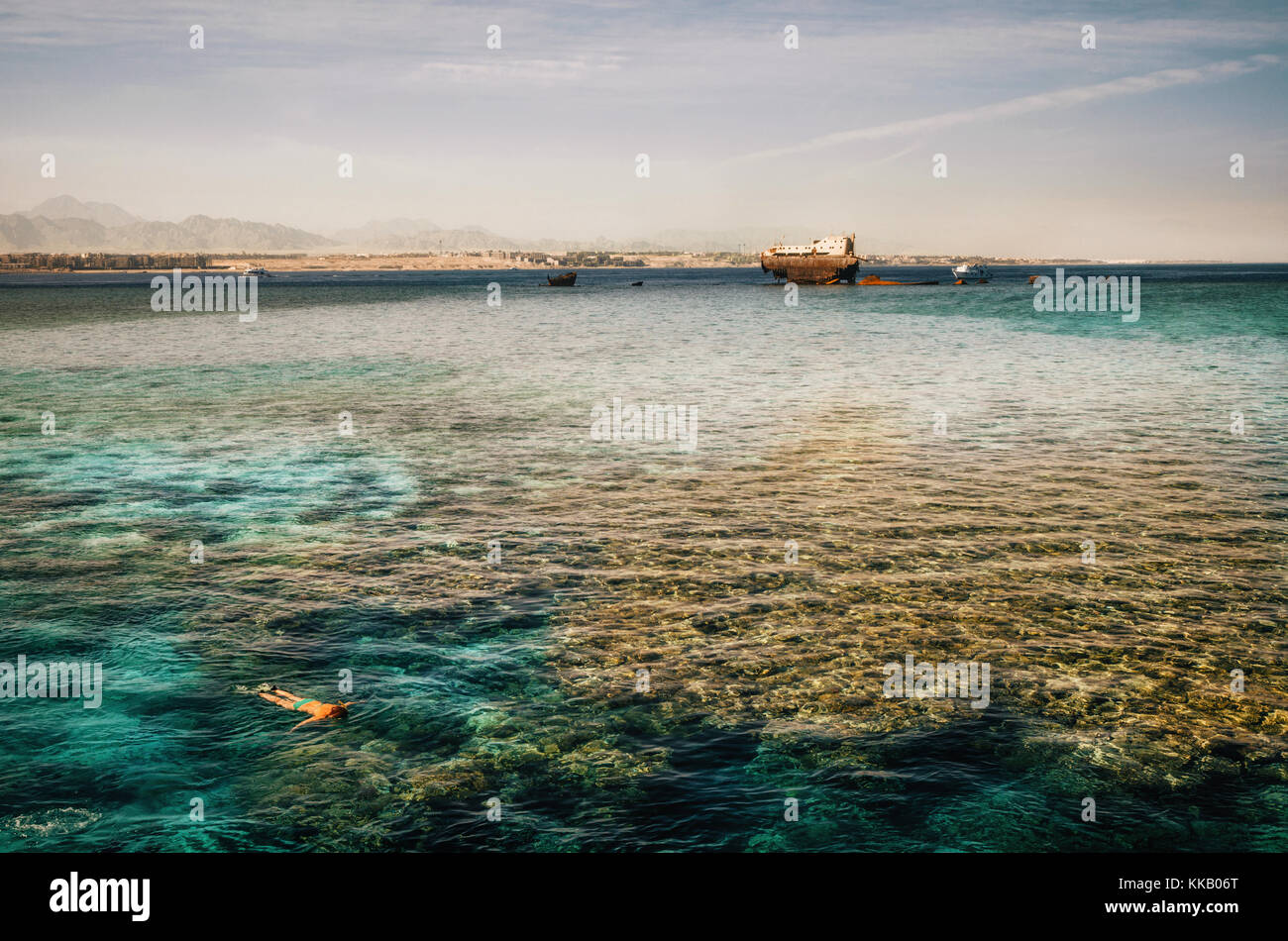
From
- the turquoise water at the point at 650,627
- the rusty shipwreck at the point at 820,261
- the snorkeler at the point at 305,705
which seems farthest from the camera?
the rusty shipwreck at the point at 820,261

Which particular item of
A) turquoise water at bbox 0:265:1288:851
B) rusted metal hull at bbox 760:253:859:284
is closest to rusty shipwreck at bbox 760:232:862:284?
rusted metal hull at bbox 760:253:859:284

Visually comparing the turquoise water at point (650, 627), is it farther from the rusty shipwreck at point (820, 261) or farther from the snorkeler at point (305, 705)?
the rusty shipwreck at point (820, 261)

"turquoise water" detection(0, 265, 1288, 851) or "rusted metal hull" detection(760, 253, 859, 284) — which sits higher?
"rusted metal hull" detection(760, 253, 859, 284)

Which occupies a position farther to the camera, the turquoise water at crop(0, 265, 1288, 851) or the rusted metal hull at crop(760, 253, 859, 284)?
the rusted metal hull at crop(760, 253, 859, 284)

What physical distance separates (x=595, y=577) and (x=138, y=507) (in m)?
10.5

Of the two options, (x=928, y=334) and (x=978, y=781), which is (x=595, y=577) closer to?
(x=978, y=781)

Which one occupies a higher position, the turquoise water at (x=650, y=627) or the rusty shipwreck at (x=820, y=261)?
the rusty shipwreck at (x=820, y=261)

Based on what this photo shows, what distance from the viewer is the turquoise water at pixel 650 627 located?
8508mm

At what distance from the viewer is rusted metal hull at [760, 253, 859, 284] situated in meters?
150

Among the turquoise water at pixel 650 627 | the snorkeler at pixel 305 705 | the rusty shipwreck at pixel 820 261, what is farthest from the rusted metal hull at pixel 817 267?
the snorkeler at pixel 305 705

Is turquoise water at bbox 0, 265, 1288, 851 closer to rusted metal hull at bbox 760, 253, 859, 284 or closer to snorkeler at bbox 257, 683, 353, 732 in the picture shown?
snorkeler at bbox 257, 683, 353, 732

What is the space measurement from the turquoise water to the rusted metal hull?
123873 millimetres

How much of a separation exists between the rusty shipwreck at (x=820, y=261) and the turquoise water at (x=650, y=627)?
405 feet
